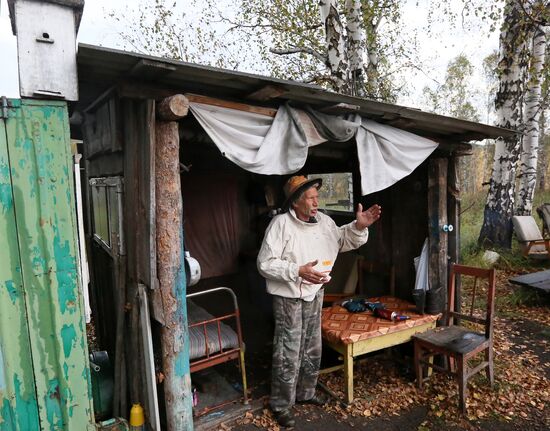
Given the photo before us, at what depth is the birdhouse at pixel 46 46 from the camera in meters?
2.42

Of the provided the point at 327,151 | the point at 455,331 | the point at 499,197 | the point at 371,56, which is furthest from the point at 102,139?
the point at 371,56

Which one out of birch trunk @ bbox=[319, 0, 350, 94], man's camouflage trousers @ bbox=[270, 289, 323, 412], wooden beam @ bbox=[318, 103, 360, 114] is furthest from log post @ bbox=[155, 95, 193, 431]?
birch trunk @ bbox=[319, 0, 350, 94]

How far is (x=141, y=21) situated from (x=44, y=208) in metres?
14.3

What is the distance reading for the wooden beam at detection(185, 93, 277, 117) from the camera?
2.94 meters

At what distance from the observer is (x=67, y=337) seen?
2695 millimetres

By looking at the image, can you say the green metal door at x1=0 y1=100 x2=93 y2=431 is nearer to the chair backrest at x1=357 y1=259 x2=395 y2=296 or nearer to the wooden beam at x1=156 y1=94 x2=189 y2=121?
the wooden beam at x1=156 y1=94 x2=189 y2=121

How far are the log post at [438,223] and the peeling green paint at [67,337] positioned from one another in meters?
3.84

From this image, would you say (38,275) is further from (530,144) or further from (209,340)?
(530,144)

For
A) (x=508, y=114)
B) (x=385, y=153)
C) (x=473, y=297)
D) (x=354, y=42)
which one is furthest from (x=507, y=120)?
(x=385, y=153)

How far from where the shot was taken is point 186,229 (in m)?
6.95

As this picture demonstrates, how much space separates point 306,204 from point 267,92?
1.13 meters

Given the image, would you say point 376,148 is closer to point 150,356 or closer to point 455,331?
point 455,331

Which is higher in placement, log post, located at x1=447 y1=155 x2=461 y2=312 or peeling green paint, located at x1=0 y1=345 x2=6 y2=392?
log post, located at x1=447 y1=155 x2=461 y2=312

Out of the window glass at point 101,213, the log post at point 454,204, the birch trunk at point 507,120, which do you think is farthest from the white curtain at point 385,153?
the birch trunk at point 507,120
